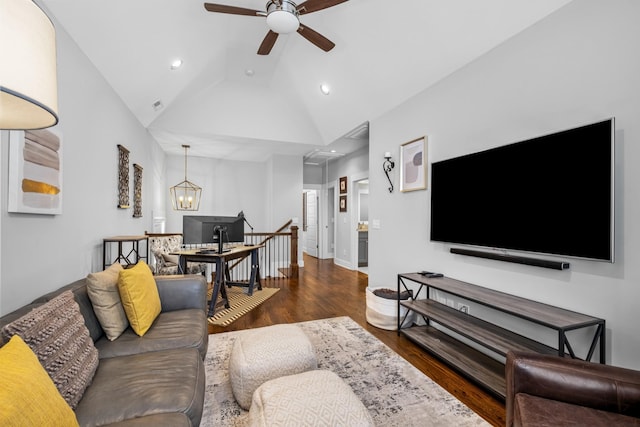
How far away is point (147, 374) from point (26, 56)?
4.57ft

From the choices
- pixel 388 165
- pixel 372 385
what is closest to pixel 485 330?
pixel 372 385

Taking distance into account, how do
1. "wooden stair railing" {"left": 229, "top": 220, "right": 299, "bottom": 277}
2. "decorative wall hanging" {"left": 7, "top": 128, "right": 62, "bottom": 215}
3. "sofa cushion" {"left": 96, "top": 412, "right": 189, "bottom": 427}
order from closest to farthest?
"sofa cushion" {"left": 96, "top": 412, "right": 189, "bottom": 427}, "decorative wall hanging" {"left": 7, "top": 128, "right": 62, "bottom": 215}, "wooden stair railing" {"left": 229, "top": 220, "right": 299, "bottom": 277}

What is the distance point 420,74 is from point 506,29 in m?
0.88

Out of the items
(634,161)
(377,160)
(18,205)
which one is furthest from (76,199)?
(634,161)

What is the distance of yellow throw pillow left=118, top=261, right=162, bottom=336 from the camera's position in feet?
6.18

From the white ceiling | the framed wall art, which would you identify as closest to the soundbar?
the white ceiling

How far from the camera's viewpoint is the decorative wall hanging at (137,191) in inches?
162

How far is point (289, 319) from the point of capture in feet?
11.2

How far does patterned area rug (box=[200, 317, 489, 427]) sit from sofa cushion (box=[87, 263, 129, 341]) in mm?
748

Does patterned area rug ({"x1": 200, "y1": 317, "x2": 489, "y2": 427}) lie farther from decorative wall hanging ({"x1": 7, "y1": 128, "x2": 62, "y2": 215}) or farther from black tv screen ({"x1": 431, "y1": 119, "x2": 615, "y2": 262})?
decorative wall hanging ({"x1": 7, "y1": 128, "x2": 62, "y2": 215})

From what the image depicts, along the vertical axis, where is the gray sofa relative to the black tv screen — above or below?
below

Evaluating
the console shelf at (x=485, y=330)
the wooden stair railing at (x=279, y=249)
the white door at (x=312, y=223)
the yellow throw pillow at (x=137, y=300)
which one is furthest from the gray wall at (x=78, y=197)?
the white door at (x=312, y=223)

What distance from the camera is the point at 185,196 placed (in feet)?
21.1

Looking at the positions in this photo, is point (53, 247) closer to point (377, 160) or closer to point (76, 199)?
point (76, 199)
